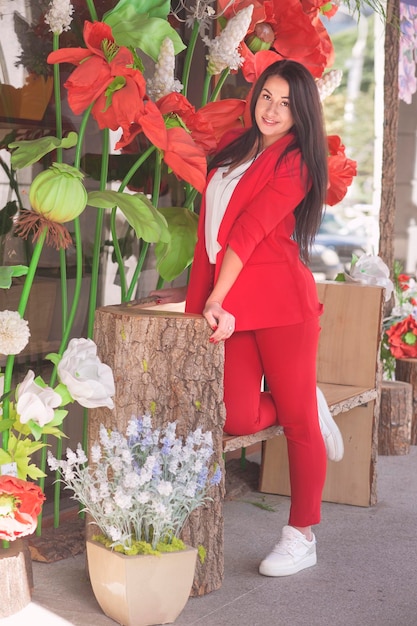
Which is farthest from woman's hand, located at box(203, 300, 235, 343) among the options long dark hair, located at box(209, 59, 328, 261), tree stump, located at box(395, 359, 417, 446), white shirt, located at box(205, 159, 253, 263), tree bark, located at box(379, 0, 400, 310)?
tree bark, located at box(379, 0, 400, 310)

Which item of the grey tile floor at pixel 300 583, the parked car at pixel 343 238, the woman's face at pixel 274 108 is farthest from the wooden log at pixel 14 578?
the parked car at pixel 343 238

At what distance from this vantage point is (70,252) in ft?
10.1

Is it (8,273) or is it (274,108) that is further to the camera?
(274,108)

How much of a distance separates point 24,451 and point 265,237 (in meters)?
0.84

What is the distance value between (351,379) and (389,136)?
1.73 metres

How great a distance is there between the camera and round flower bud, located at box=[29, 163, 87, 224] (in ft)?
8.00

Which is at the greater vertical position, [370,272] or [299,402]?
[370,272]

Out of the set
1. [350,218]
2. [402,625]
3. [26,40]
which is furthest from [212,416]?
[350,218]

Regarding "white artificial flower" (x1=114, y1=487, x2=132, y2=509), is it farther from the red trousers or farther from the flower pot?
the red trousers

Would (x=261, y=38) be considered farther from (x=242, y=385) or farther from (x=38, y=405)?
(x=38, y=405)

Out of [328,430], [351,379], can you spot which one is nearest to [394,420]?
[351,379]

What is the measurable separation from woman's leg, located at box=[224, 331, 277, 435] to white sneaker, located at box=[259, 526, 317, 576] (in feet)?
1.12

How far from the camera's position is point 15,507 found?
236 centimetres

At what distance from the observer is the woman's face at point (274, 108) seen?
266 cm
